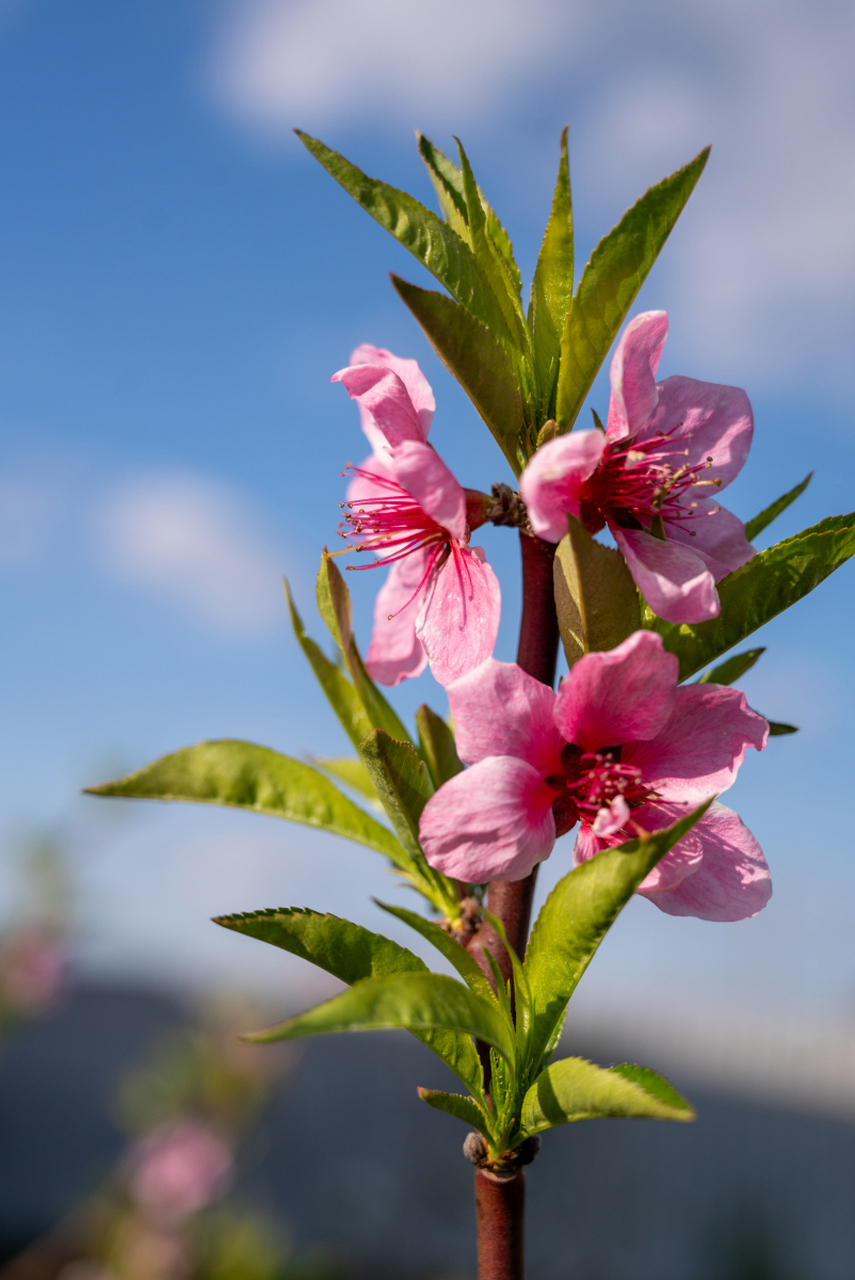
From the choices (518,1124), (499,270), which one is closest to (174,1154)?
(518,1124)

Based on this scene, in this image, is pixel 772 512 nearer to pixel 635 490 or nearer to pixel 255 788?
pixel 635 490

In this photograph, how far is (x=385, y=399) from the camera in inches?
25.6

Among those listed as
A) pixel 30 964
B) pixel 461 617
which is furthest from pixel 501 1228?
pixel 30 964

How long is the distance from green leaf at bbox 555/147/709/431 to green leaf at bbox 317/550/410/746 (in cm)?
22

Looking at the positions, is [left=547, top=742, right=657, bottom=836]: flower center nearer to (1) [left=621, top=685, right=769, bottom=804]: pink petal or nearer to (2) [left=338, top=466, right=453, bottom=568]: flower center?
(1) [left=621, top=685, right=769, bottom=804]: pink petal

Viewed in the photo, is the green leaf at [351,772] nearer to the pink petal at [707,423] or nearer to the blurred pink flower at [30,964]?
the pink petal at [707,423]

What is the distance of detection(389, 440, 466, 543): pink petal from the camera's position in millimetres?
600

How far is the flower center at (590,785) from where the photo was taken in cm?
61

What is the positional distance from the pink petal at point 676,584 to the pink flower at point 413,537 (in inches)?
4.7

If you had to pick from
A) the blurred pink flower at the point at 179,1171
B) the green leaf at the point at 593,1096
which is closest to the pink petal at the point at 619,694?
the green leaf at the point at 593,1096

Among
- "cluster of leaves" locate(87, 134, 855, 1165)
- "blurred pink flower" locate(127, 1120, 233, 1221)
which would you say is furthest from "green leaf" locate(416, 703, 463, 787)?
"blurred pink flower" locate(127, 1120, 233, 1221)

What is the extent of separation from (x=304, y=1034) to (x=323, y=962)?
149 millimetres

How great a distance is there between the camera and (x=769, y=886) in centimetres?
60

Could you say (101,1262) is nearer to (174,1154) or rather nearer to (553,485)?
(174,1154)
